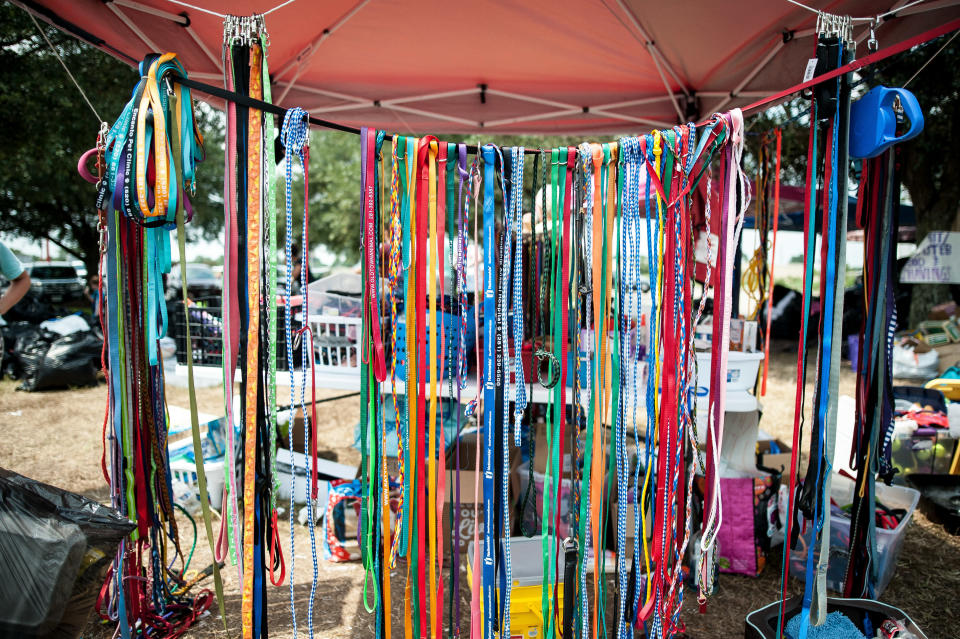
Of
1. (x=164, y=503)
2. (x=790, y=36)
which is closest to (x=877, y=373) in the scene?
(x=790, y=36)

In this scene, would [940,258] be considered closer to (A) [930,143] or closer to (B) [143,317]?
(A) [930,143]

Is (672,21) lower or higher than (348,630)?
higher

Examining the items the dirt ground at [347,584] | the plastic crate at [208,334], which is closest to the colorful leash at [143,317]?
the dirt ground at [347,584]

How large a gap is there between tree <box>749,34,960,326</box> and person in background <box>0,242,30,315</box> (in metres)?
6.54

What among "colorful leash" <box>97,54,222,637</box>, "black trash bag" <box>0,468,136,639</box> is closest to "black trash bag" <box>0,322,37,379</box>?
"colorful leash" <box>97,54,222,637</box>

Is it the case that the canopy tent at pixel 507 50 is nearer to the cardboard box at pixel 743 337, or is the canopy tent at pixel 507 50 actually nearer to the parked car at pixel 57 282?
the cardboard box at pixel 743 337

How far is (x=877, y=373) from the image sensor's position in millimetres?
1786

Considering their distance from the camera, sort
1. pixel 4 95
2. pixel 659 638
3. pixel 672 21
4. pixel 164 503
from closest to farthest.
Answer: pixel 659 638, pixel 164 503, pixel 672 21, pixel 4 95

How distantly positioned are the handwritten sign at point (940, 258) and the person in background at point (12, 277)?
6.20 m

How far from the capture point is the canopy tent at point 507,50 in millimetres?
2395

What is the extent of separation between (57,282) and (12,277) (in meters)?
14.2

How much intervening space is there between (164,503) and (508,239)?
156 cm

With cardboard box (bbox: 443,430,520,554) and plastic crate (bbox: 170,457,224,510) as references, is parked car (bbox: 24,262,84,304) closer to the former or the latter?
plastic crate (bbox: 170,457,224,510)

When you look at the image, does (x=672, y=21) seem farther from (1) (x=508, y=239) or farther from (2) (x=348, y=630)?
(2) (x=348, y=630)
